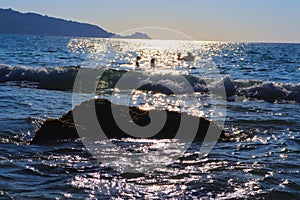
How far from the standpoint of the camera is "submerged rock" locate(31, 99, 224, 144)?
887cm

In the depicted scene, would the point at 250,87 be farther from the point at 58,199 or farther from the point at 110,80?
the point at 58,199

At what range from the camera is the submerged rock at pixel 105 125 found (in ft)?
29.1

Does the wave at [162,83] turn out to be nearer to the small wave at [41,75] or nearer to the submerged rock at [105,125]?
the small wave at [41,75]

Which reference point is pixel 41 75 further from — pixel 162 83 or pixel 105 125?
pixel 105 125

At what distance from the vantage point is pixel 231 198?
5793 mm

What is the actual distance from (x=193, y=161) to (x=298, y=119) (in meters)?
6.24

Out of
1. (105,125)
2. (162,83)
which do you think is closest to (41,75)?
(162,83)

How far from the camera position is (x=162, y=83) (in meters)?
21.8

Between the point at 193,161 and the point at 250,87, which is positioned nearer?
the point at 193,161

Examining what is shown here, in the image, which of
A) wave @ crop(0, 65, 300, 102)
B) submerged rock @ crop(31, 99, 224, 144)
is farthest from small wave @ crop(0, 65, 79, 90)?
submerged rock @ crop(31, 99, 224, 144)

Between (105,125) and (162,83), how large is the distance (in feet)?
41.6

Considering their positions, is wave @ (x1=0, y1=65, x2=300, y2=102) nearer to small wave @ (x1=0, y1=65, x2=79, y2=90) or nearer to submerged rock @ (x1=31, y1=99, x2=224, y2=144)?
small wave @ (x1=0, y1=65, x2=79, y2=90)

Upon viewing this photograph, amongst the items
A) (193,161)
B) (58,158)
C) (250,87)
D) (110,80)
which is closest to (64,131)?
(58,158)

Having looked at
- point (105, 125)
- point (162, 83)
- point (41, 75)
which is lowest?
point (105, 125)
